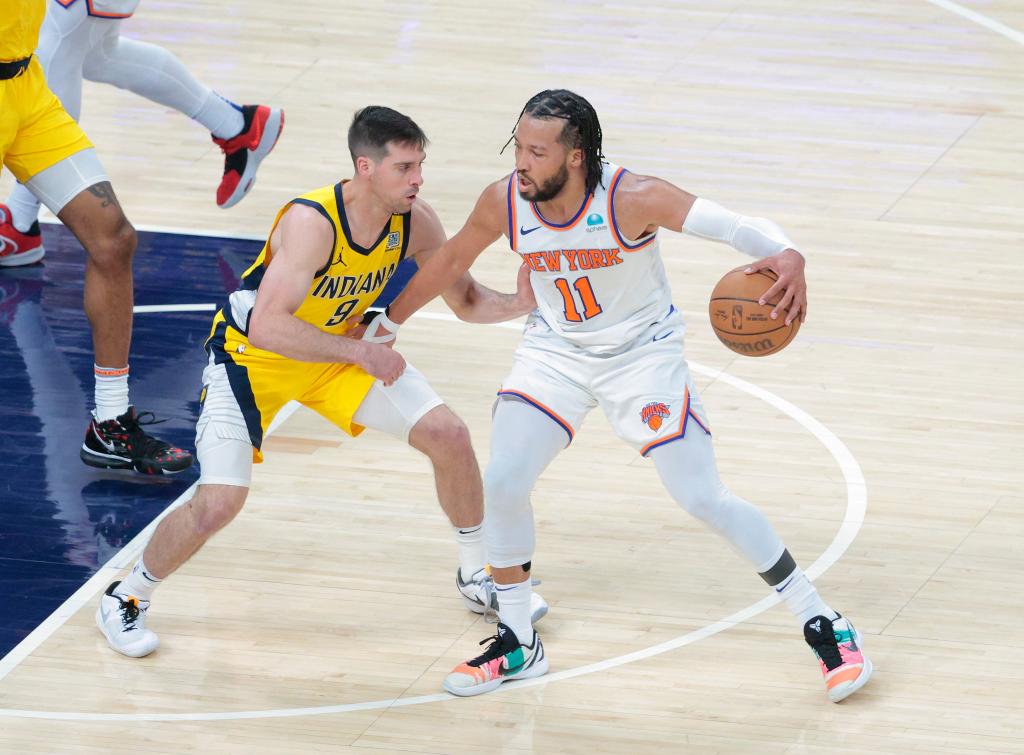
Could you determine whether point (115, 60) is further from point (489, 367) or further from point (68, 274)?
point (489, 367)

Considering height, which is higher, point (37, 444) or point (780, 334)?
point (780, 334)

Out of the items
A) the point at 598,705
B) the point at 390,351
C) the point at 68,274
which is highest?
the point at 390,351

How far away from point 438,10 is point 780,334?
28.4ft

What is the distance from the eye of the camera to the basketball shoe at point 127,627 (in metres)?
6.08

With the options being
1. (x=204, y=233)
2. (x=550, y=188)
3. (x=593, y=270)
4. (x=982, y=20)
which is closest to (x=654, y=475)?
(x=593, y=270)

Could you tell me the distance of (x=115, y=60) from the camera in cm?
987

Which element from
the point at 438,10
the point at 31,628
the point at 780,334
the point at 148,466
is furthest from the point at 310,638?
the point at 438,10

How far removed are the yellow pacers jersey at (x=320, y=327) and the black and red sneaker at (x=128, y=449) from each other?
3.97 ft

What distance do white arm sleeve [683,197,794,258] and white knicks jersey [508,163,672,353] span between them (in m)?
0.23

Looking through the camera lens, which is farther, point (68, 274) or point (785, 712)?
point (68, 274)

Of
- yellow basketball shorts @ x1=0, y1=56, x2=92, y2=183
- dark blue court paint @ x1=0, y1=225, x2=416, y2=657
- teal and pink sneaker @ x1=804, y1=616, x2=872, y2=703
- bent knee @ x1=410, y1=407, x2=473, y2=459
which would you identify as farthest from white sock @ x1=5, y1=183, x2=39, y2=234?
teal and pink sneaker @ x1=804, y1=616, x2=872, y2=703

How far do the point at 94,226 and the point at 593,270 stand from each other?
2.52 metres

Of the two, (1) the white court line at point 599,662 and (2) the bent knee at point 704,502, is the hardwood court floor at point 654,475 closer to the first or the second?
(1) the white court line at point 599,662

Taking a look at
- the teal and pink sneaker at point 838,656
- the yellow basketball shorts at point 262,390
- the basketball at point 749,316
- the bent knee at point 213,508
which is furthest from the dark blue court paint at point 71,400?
the teal and pink sneaker at point 838,656
